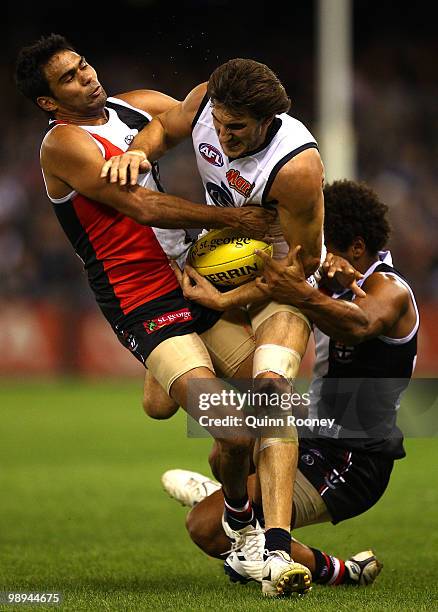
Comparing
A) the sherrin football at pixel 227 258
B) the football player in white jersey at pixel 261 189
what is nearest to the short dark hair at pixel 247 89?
the football player in white jersey at pixel 261 189

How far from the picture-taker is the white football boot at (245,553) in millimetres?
5730

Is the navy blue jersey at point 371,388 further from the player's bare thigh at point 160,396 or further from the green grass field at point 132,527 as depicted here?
the green grass field at point 132,527

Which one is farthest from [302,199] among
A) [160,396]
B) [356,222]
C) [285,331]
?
[160,396]

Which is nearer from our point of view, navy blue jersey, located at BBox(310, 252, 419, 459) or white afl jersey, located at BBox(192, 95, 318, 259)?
white afl jersey, located at BBox(192, 95, 318, 259)

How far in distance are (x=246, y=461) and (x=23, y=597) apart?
1277 millimetres

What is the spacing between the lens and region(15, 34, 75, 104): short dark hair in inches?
237

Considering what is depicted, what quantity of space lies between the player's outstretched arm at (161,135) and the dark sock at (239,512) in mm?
1715

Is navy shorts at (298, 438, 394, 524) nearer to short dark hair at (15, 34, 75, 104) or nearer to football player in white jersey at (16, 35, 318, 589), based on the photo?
football player in white jersey at (16, 35, 318, 589)

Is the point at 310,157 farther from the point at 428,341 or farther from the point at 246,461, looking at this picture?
the point at 428,341

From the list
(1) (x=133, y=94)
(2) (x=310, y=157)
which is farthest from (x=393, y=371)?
(1) (x=133, y=94)

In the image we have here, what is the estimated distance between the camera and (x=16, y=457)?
11.5 m

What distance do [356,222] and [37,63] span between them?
6.21 feet

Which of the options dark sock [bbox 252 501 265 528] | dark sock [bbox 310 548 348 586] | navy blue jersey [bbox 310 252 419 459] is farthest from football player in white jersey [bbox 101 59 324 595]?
navy blue jersey [bbox 310 252 419 459]

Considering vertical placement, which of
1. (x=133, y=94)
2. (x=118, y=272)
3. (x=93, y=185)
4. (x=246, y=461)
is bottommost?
(x=246, y=461)
